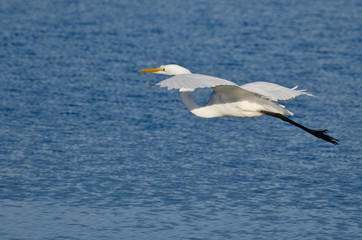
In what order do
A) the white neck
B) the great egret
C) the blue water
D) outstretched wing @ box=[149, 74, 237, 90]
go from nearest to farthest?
outstretched wing @ box=[149, 74, 237, 90], the great egret, the white neck, the blue water

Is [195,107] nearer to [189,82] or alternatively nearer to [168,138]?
[189,82]

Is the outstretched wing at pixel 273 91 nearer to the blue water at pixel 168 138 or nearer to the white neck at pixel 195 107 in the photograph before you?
the white neck at pixel 195 107

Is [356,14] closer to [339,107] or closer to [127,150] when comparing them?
[339,107]

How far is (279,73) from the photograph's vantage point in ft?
58.5

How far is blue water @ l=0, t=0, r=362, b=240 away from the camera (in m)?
10.3

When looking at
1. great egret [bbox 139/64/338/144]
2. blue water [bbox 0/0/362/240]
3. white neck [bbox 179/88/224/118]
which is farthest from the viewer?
blue water [bbox 0/0/362/240]

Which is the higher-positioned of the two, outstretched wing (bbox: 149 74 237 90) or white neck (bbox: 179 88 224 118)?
outstretched wing (bbox: 149 74 237 90)

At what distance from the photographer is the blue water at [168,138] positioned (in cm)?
1028

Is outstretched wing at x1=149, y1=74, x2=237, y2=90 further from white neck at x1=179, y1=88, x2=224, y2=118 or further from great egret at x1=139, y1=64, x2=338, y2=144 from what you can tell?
white neck at x1=179, y1=88, x2=224, y2=118

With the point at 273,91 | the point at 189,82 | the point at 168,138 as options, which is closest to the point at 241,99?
the point at 273,91

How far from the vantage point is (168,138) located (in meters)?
13.4

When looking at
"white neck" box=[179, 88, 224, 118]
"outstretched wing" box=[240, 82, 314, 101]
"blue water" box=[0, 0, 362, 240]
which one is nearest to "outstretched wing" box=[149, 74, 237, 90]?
"outstretched wing" box=[240, 82, 314, 101]

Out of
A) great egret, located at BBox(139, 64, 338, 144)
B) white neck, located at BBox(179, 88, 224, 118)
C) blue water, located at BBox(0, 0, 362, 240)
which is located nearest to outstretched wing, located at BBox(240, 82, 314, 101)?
great egret, located at BBox(139, 64, 338, 144)

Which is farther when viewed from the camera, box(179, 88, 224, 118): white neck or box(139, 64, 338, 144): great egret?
box(179, 88, 224, 118): white neck
